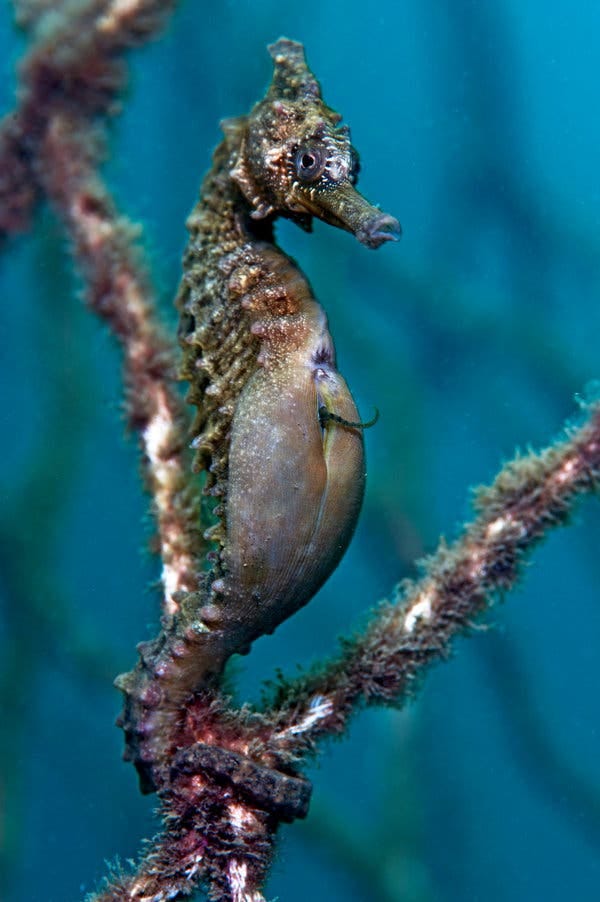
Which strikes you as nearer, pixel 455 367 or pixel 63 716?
Answer: pixel 455 367

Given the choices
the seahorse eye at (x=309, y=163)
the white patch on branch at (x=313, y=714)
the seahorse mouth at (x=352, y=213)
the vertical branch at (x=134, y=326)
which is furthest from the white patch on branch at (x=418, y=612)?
the seahorse eye at (x=309, y=163)

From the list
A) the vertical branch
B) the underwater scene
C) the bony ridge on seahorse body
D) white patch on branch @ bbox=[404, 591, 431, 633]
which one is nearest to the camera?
the bony ridge on seahorse body

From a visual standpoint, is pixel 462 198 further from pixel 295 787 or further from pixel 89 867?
pixel 89 867

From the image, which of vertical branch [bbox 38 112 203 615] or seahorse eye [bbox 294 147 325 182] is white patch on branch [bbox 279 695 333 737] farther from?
seahorse eye [bbox 294 147 325 182]

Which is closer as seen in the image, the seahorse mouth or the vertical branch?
the seahorse mouth

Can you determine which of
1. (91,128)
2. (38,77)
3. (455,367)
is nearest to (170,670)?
(91,128)

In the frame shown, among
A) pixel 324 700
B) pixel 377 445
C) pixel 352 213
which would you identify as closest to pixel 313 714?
pixel 324 700

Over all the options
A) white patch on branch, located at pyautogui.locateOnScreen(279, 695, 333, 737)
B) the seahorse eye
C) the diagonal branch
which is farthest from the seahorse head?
white patch on branch, located at pyautogui.locateOnScreen(279, 695, 333, 737)

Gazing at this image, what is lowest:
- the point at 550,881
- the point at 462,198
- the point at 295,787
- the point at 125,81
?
the point at 295,787
